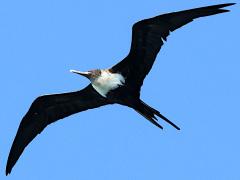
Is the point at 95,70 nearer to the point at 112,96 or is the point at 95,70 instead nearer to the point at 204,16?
the point at 112,96

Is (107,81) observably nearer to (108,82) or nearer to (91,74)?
(108,82)

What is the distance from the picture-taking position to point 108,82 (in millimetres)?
12656

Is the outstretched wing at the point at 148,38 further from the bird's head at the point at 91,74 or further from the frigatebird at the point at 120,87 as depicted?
the bird's head at the point at 91,74

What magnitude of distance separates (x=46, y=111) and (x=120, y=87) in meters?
1.61

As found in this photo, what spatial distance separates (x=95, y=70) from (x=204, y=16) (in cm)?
207

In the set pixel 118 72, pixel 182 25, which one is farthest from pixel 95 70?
pixel 182 25

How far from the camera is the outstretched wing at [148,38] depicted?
11.9 metres

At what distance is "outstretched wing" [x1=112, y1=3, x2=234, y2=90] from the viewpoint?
11937 millimetres

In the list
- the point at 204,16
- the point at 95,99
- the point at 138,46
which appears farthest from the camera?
the point at 95,99

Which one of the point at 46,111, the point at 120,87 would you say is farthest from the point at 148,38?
the point at 46,111

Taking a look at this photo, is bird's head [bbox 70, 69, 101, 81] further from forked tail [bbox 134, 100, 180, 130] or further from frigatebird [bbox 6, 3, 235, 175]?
forked tail [bbox 134, 100, 180, 130]

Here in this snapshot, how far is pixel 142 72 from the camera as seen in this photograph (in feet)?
41.7

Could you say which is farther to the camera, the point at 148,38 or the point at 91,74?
the point at 91,74

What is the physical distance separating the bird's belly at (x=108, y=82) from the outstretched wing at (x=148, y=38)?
10 centimetres
